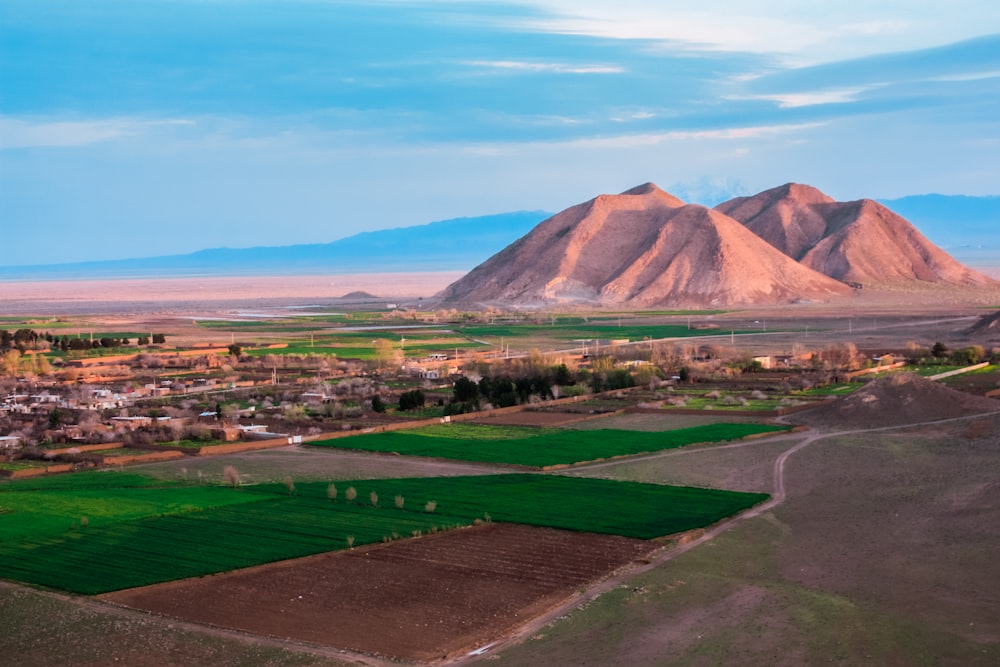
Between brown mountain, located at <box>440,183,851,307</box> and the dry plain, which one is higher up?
brown mountain, located at <box>440,183,851,307</box>

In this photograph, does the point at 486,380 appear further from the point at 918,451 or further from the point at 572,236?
the point at 572,236

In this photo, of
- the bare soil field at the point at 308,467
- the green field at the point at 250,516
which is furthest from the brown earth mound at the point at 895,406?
the bare soil field at the point at 308,467

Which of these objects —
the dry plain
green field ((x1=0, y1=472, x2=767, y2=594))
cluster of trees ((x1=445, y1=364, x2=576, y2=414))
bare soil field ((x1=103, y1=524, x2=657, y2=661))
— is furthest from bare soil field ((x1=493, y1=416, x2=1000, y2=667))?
cluster of trees ((x1=445, y1=364, x2=576, y2=414))

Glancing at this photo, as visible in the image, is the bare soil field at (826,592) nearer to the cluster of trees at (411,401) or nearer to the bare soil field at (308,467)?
the bare soil field at (308,467)

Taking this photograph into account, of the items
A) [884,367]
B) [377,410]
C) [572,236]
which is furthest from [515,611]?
[572,236]

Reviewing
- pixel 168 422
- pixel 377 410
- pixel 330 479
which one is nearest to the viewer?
pixel 330 479

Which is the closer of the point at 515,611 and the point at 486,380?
the point at 515,611

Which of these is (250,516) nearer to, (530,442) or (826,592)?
(826,592)

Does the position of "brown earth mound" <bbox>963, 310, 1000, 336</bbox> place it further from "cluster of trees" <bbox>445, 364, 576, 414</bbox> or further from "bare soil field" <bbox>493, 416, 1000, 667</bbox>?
"bare soil field" <bbox>493, 416, 1000, 667</bbox>
